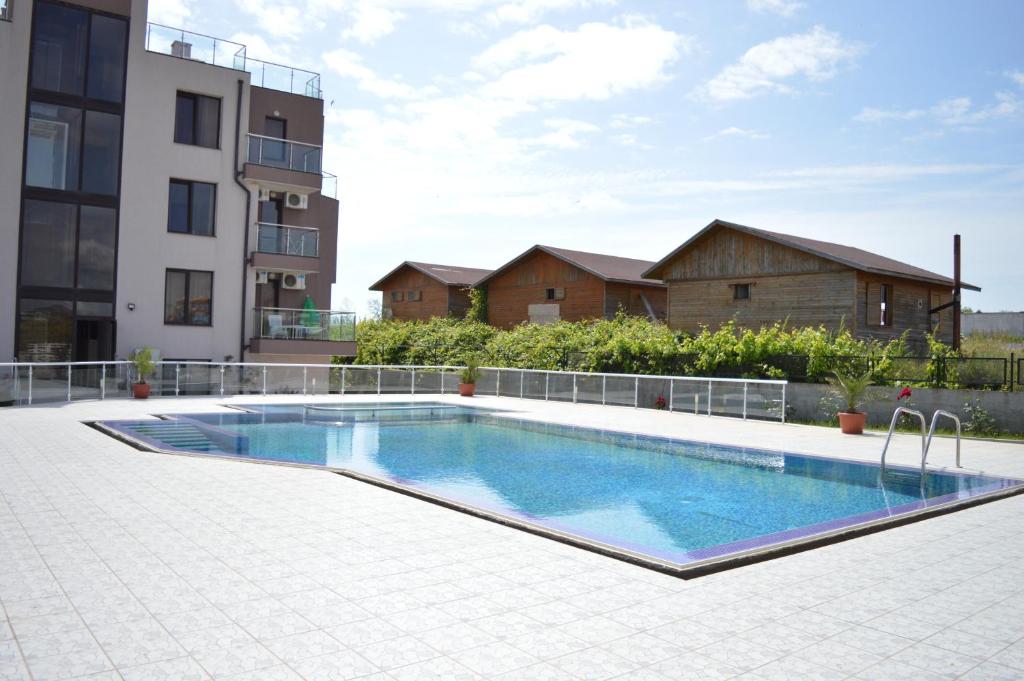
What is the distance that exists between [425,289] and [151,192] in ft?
67.3

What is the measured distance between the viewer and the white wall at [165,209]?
21594 millimetres

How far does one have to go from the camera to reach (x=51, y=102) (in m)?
20.4

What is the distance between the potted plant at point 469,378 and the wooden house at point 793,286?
9.42m

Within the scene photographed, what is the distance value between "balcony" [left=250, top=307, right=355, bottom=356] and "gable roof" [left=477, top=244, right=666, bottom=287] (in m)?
12.2

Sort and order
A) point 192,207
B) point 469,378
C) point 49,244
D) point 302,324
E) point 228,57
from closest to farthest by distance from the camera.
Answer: point 49,244
point 192,207
point 469,378
point 228,57
point 302,324

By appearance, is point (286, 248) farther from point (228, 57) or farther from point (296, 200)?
point (228, 57)

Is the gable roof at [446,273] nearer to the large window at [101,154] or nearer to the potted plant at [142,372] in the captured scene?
the large window at [101,154]

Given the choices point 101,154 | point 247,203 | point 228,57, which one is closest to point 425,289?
point 247,203

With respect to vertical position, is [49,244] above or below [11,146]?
below

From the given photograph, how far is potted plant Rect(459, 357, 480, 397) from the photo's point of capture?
2325 cm

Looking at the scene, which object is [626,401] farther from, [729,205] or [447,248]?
[447,248]

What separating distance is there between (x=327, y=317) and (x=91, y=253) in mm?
6736

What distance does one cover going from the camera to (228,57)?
77.5ft

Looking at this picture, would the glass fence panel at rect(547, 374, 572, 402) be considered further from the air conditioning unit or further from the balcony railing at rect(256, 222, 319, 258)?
the air conditioning unit
